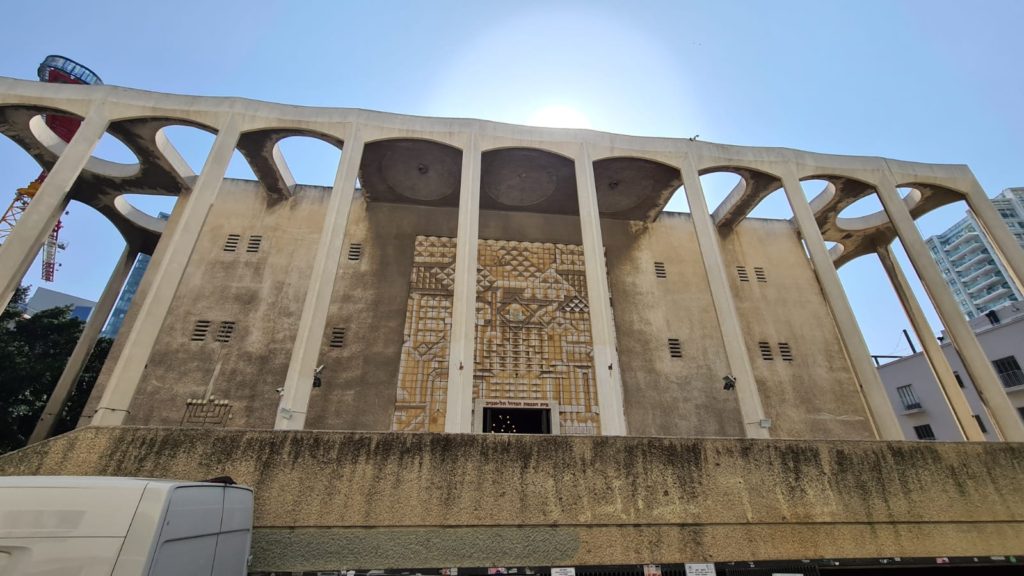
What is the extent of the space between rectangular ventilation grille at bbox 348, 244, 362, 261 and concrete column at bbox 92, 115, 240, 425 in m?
4.31

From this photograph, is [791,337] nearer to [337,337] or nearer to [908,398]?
[337,337]

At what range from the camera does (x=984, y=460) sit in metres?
6.35

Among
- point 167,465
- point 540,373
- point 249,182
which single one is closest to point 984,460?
point 540,373

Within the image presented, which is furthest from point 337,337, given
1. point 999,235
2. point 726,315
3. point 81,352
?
point 999,235

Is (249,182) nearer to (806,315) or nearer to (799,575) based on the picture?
(799,575)

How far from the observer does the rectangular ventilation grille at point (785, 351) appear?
13930 millimetres

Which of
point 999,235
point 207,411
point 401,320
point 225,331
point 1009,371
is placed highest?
point 999,235

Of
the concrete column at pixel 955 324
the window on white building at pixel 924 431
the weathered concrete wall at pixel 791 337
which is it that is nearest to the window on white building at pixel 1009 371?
the window on white building at pixel 924 431

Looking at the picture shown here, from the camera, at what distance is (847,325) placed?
9922 mm

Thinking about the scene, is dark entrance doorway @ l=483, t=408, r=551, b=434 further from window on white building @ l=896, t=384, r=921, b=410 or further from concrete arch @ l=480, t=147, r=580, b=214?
window on white building @ l=896, t=384, r=921, b=410

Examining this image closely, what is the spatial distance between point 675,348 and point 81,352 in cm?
1791

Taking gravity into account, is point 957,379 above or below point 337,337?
below

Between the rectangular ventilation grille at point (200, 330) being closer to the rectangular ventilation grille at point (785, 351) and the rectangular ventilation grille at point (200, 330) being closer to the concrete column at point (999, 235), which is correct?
the rectangular ventilation grille at point (785, 351)

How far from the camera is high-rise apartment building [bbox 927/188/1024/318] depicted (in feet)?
196
